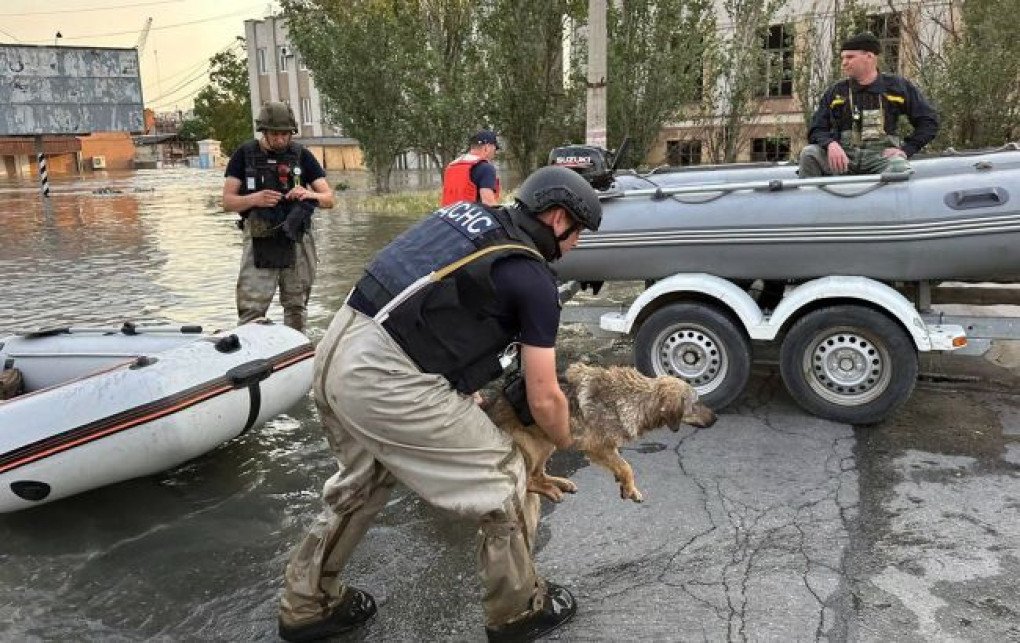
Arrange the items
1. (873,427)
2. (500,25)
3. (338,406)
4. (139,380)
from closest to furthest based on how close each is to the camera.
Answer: (338,406) < (139,380) < (873,427) < (500,25)

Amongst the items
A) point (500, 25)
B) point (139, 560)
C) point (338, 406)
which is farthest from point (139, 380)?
point (500, 25)

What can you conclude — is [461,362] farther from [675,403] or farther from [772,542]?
[772,542]

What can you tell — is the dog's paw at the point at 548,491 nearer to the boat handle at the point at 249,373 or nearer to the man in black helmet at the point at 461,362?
the man in black helmet at the point at 461,362

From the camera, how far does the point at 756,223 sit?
16.4 feet

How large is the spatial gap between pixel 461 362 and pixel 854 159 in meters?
4.12

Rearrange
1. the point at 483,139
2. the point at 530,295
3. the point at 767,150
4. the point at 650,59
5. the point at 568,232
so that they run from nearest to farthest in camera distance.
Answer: the point at 530,295
the point at 568,232
the point at 483,139
the point at 650,59
the point at 767,150

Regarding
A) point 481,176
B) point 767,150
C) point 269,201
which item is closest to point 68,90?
point 767,150

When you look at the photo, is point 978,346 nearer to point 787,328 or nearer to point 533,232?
point 787,328

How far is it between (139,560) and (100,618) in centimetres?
44

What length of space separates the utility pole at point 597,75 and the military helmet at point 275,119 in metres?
5.43

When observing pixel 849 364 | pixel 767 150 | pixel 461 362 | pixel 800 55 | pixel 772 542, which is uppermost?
pixel 800 55

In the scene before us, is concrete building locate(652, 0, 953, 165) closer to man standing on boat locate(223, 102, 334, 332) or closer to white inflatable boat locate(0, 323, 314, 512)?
man standing on boat locate(223, 102, 334, 332)

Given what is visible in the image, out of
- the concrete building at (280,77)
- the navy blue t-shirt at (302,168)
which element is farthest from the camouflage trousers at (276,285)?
the concrete building at (280,77)

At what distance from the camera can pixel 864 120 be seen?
224 inches
